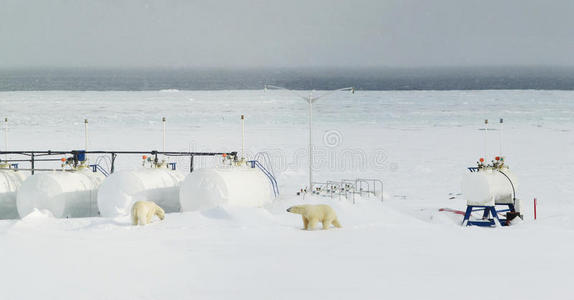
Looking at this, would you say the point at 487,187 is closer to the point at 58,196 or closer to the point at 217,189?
the point at 217,189

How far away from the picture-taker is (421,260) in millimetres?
18922

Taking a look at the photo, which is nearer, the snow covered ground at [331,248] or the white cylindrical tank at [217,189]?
the snow covered ground at [331,248]

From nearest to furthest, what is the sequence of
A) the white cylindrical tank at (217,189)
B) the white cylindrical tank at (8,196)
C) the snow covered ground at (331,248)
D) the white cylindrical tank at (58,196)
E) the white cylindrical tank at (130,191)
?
the snow covered ground at (331,248) → the white cylindrical tank at (217,189) → the white cylindrical tank at (130,191) → the white cylindrical tank at (58,196) → the white cylindrical tank at (8,196)

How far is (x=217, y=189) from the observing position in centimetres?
2570

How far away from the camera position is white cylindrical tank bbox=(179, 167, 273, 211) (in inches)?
1012

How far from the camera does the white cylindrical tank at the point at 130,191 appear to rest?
26.0 m

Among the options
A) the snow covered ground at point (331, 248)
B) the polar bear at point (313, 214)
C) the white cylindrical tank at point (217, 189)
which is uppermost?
the white cylindrical tank at point (217, 189)

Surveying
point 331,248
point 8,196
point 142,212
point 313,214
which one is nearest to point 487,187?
point 313,214

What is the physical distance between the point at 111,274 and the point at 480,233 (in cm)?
1203

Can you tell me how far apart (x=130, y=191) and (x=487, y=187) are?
1287cm

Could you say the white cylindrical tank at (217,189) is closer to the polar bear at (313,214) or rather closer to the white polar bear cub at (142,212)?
the white polar bear cub at (142,212)

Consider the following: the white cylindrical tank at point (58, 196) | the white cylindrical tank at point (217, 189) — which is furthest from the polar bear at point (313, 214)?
the white cylindrical tank at point (58, 196)

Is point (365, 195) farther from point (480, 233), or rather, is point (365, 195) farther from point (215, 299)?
point (215, 299)

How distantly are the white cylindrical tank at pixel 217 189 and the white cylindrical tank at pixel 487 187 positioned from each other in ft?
26.2
